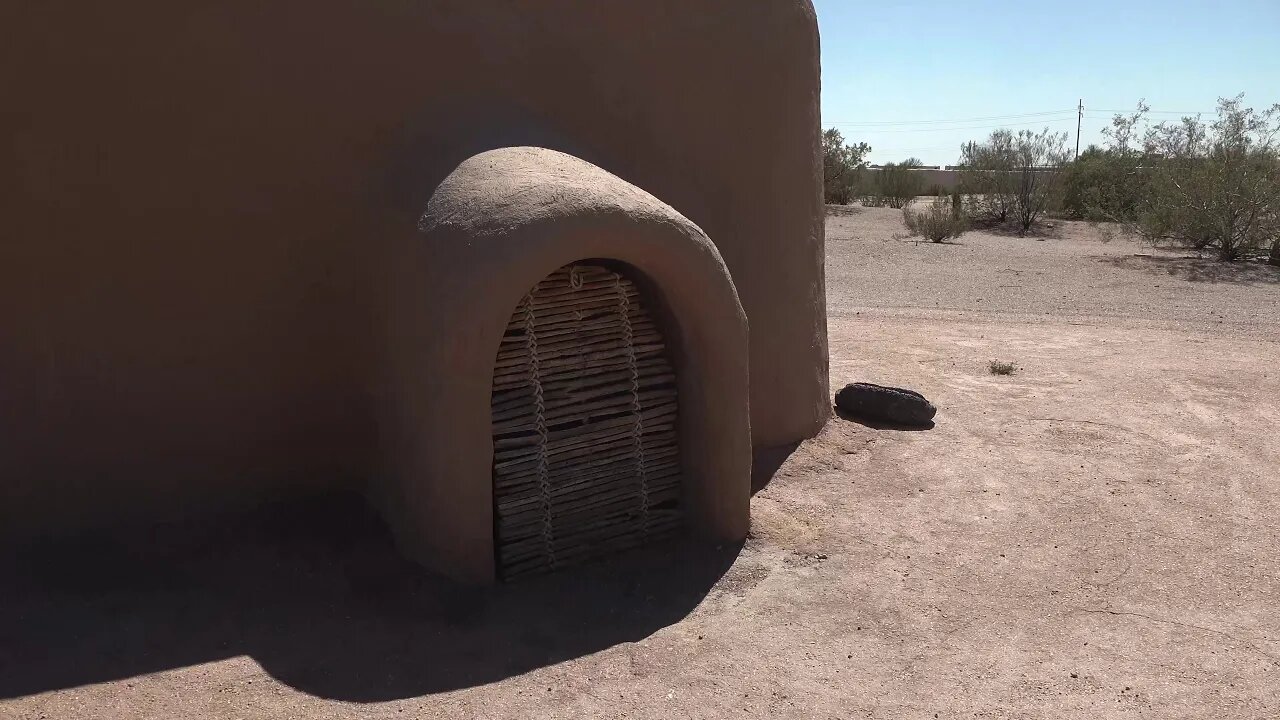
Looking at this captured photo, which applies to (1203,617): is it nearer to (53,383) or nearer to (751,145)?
(751,145)

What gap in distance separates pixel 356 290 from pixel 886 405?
3.91 m

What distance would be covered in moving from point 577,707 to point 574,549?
3.53ft

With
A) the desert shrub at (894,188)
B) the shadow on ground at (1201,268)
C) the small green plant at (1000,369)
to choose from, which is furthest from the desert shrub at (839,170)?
the small green plant at (1000,369)

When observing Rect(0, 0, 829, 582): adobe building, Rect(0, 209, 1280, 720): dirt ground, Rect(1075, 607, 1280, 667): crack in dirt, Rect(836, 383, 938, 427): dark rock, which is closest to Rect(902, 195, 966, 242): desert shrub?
Rect(0, 209, 1280, 720): dirt ground

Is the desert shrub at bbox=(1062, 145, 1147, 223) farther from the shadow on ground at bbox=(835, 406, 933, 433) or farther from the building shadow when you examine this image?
the building shadow

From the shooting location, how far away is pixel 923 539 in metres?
5.29

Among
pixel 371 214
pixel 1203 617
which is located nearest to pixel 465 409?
pixel 371 214

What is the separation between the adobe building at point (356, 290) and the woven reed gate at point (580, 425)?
1 centimetres

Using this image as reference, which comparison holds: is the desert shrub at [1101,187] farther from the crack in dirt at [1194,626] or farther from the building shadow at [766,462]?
→ the crack in dirt at [1194,626]

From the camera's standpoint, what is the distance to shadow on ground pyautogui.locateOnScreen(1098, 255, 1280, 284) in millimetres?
14461

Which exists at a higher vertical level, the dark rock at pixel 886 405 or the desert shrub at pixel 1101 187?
the desert shrub at pixel 1101 187

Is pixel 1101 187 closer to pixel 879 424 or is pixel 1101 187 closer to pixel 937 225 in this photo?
pixel 937 225

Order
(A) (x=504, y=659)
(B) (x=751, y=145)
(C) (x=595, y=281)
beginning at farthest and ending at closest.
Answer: (B) (x=751, y=145)
(C) (x=595, y=281)
(A) (x=504, y=659)

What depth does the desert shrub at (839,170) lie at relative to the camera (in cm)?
2673
